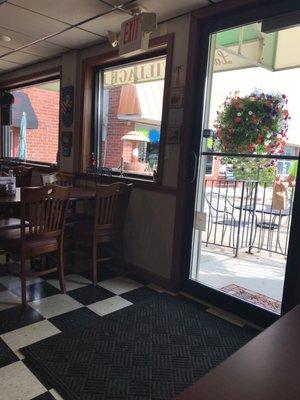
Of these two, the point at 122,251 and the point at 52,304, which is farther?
the point at 122,251

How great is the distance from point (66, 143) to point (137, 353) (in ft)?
9.54

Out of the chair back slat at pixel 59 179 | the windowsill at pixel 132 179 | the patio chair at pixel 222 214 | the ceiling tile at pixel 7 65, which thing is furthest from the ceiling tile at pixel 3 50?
the patio chair at pixel 222 214

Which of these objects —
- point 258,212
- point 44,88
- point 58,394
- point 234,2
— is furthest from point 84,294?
point 44,88

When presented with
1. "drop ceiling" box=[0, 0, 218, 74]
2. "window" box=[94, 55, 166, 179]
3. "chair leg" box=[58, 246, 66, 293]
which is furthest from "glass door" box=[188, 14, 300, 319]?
"chair leg" box=[58, 246, 66, 293]

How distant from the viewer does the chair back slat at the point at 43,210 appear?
2.29 meters

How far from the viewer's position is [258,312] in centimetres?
236

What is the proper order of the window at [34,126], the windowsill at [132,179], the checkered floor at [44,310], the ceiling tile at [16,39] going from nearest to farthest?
1. the checkered floor at [44,310]
2. the windowsill at [132,179]
3. the ceiling tile at [16,39]
4. the window at [34,126]

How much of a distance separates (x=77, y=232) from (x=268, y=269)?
6.58 ft

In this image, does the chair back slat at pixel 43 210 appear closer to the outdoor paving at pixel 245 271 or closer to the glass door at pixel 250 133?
the glass door at pixel 250 133

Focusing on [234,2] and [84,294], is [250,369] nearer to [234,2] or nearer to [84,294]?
[84,294]

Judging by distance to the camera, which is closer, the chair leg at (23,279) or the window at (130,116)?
the chair leg at (23,279)

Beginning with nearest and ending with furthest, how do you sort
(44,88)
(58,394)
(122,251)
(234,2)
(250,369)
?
(250,369)
(58,394)
(234,2)
(122,251)
(44,88)

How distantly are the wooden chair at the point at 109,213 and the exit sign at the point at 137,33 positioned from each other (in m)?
1.14

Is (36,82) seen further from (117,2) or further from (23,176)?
(117,2)
